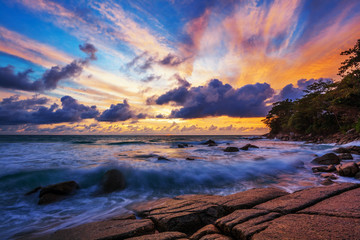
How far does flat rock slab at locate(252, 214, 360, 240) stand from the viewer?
2062 mm

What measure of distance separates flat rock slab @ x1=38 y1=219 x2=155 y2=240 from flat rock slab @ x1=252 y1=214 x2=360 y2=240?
1919 mm

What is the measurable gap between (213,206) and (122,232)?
190 cm

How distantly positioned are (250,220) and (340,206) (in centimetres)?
177

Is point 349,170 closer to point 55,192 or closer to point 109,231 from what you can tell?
point 109,231

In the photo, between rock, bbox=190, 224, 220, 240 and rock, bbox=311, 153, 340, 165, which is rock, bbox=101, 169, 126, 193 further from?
rock, bbox=311, 153, 340, 165

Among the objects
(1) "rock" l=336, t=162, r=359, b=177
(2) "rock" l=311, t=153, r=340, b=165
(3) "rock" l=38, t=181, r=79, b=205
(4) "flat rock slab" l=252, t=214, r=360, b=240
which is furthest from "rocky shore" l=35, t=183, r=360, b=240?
(2) "rock" l=311, t=153, r=340, b=165

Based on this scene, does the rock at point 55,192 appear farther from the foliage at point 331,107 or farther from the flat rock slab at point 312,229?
the foliage at point 331,107

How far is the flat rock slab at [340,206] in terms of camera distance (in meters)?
2.65

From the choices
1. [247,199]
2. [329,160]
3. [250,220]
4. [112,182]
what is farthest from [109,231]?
[329,160]

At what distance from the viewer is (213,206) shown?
140 inches

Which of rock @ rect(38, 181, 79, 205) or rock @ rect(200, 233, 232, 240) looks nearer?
rock @ rect(200, 233, 232, 240)

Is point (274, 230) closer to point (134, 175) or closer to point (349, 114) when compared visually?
point (134, 175)

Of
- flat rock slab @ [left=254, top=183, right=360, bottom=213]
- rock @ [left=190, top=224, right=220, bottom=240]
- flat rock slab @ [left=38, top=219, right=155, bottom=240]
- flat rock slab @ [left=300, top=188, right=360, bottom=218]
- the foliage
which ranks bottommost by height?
flat rock slab @ [left=38, top=219, right=155, bottom=240]

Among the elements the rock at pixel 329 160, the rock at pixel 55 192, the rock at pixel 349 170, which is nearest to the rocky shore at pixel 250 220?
the rock at pixel 55 192
